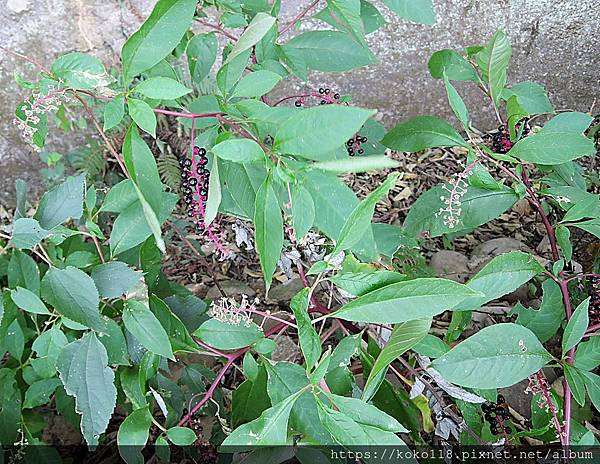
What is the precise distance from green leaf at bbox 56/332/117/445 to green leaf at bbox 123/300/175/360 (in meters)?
0.07

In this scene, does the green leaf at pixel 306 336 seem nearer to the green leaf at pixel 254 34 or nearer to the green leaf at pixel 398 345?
the green leaf at pixel 398 345

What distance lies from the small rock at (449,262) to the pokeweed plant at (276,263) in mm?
604

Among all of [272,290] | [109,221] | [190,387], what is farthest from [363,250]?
[109,221]

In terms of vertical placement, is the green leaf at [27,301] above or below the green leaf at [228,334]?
above

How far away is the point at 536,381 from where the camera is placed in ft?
2.87

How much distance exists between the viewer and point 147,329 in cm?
81

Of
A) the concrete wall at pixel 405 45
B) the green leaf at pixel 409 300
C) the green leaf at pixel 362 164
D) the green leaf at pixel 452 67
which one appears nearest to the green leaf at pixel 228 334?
the green leaf at pixel 409 300

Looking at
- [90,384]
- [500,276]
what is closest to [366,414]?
[500,276]

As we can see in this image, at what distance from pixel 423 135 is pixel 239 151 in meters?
0.41

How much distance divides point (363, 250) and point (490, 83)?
398mm

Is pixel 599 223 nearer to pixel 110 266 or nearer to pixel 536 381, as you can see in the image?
pixel 536 381

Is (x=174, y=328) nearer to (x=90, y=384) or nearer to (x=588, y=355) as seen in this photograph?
(x=90, y=384)

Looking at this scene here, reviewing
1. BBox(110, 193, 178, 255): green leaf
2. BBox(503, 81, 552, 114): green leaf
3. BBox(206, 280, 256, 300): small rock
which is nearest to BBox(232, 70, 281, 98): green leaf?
BBox(110, 193, 178, 255): green leaf

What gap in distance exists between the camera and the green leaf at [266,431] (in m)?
0.65
